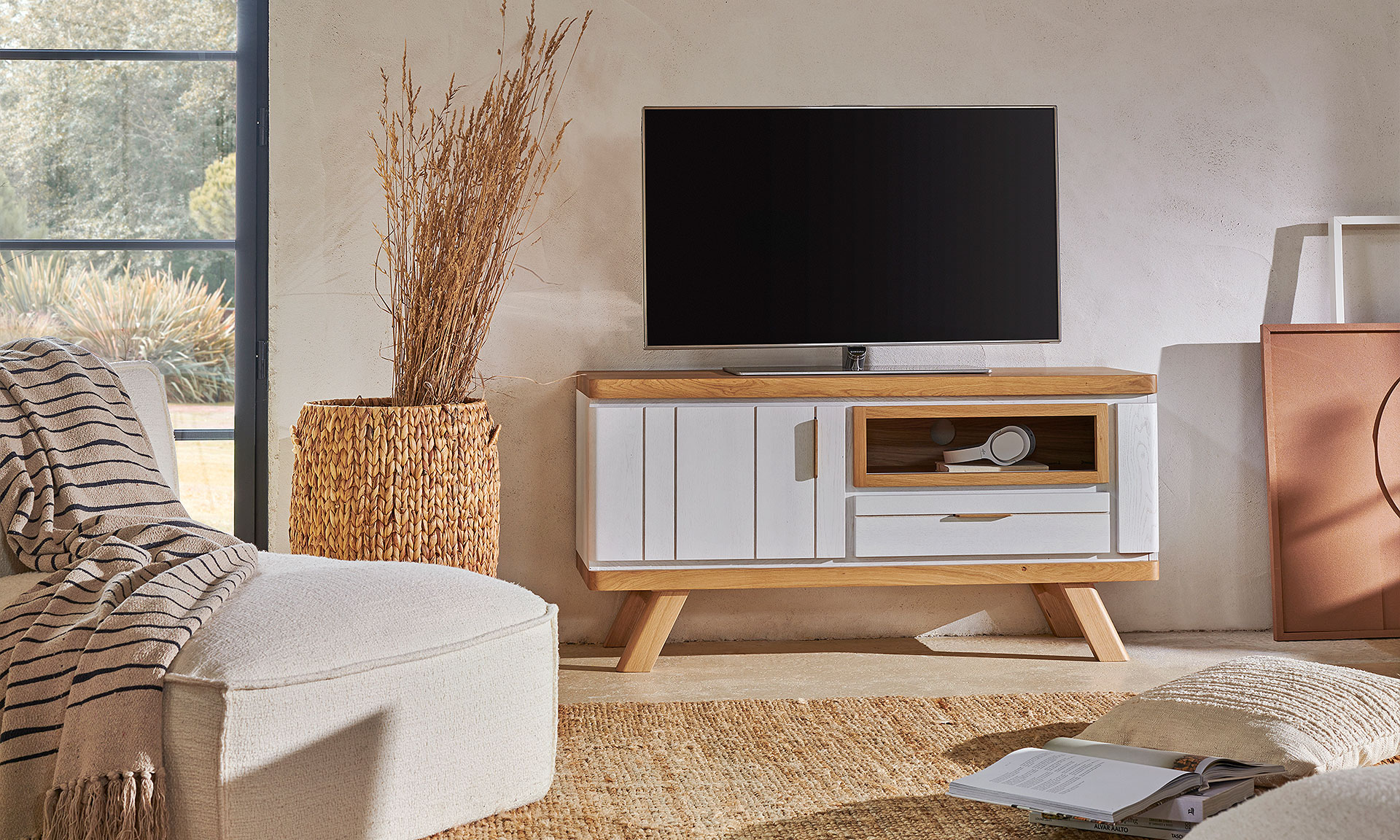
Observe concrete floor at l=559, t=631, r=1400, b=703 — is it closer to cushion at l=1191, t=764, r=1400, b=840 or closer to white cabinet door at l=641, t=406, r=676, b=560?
white cabinet door at l=641, t=406, r=676, b=560

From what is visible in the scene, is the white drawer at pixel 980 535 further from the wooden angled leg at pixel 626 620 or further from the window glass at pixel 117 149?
the window glass at pixel 117 149

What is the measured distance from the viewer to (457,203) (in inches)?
102

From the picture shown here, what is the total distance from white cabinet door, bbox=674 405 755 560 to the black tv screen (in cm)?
26

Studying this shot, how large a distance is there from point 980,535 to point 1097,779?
44.8 inches

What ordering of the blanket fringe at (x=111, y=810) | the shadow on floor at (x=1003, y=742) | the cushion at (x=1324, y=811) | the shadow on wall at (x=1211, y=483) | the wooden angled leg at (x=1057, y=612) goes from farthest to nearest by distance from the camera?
the shadow on wall at (x=1211, y=483)
the wooden angled leg at (x=1057, y=612)
the shadow on floor at (x=1003, y=742)
the blanket fringe at (x=111, y=810)
the cushion at (x=1324, y=811)

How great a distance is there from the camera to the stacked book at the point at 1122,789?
146 centimetres

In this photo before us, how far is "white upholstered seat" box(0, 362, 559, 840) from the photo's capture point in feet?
4.69

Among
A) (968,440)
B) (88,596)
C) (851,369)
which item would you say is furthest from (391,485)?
(968,440)

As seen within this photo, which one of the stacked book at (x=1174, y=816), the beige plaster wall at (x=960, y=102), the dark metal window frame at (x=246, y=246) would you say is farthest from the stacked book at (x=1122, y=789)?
the dark metal window frame at (x=246, y=246)

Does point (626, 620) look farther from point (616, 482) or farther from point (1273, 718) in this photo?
point (1273, 718)

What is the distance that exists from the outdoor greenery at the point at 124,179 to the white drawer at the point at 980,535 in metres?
1.78

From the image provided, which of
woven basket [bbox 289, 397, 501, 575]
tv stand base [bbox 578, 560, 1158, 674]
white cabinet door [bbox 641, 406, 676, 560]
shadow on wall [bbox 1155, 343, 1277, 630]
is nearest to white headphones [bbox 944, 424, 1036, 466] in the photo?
tv stand base [bbox 578, 560, 1158, 674]

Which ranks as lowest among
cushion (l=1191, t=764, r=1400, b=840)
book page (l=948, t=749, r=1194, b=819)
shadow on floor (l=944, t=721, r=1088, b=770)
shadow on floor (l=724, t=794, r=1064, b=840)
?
shadow on floor (l=724, t=794, r=1064, b=840)

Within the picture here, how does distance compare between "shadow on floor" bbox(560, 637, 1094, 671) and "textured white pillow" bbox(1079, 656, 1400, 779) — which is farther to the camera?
"shadow on floor" bbox(560, 637, 1094, 671)
